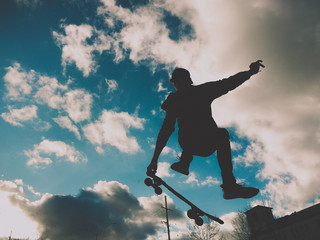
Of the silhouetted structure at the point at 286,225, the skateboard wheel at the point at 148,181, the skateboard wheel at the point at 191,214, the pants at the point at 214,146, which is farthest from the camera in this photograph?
the silhouetted structure at the point at 286,225

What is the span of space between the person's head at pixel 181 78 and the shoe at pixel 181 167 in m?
1.22

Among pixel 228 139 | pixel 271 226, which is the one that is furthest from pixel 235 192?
pixel 271 226

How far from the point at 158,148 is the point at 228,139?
1.09 metres

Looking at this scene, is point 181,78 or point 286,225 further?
point 286,225

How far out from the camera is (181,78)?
3.28 meters

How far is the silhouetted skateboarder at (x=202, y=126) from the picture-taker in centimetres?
289

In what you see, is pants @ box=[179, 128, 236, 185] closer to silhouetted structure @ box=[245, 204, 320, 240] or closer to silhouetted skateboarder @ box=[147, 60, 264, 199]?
silhouetted skateboarder @ box=[147, 60, 264, 199]

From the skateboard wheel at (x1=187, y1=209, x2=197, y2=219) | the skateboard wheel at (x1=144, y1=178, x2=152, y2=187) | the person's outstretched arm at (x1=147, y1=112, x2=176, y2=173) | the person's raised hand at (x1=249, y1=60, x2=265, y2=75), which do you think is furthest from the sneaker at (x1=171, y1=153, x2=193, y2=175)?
the person's raised hand at (x1=249, y1=60, x2=265, y2=75)

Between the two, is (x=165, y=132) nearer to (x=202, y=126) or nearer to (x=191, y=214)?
(x=202, y=126)

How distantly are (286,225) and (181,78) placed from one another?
51261 millimetres

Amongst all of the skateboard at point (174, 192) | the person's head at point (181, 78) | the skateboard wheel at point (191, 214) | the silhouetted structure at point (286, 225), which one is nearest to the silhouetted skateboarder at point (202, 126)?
the person's head at point (181, 78)

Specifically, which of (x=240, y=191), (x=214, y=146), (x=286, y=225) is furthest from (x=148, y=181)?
(x=286, y=225)

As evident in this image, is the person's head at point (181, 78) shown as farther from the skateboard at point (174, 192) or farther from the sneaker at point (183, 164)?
the skateboard at point (174, 192)

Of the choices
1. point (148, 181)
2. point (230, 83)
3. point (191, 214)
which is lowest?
point (191, 214)
